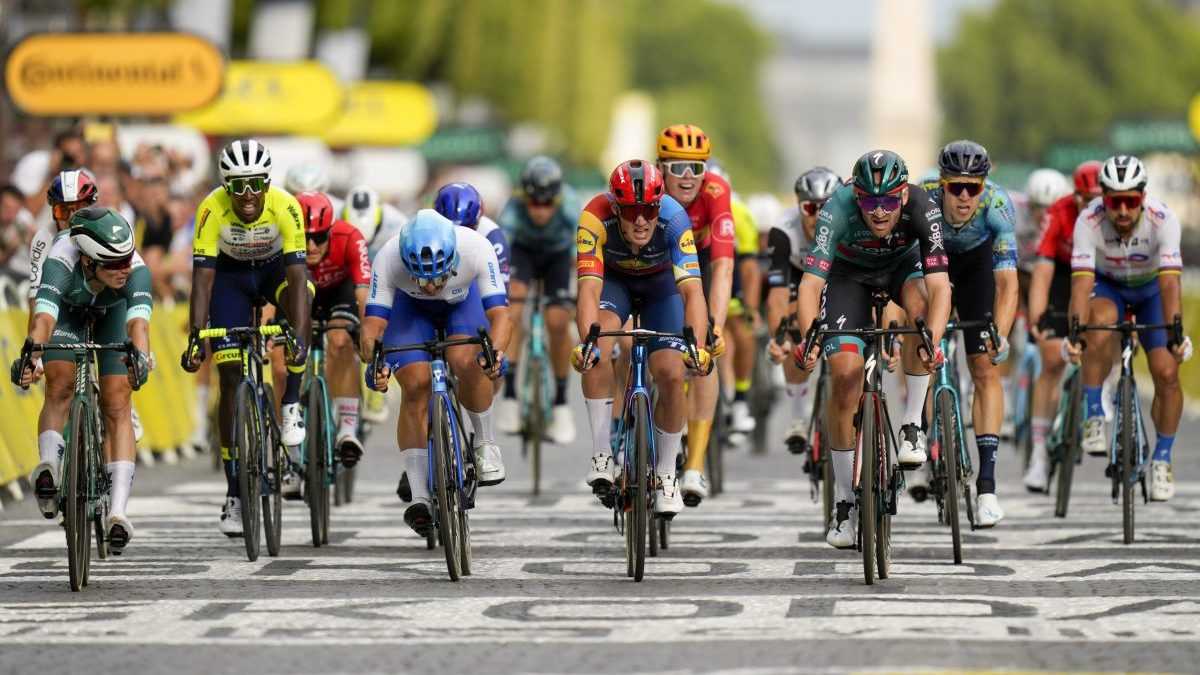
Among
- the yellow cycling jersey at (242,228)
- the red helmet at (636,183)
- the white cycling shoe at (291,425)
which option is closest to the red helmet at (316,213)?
the yellow cycling jersey at (242,228)

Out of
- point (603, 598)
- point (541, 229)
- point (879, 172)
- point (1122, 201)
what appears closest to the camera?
point (603, 598)

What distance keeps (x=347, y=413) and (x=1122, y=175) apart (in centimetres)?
411

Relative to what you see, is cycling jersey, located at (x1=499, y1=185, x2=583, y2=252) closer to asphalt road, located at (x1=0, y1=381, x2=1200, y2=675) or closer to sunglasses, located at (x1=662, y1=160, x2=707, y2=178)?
asphalt road, located at (x1=0, y1=381, x2=1200, y2=675)

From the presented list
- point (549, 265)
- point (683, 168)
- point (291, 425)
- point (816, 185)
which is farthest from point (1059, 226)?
point (291, 425)

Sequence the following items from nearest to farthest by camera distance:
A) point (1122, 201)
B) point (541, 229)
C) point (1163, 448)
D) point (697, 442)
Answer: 1. point (697, 442)
2. point (1122, 201)
3. point (1163, 448)
4. point (541, 229)

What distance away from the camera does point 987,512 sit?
13.4 meters

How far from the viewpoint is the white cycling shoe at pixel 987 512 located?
13375 millimetres

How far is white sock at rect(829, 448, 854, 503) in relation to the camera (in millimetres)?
12242

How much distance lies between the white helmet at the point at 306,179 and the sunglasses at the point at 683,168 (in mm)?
2589

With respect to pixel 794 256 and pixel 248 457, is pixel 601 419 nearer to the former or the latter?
pixel 248 457

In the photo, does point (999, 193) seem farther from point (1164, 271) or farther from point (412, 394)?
point (412, 394)

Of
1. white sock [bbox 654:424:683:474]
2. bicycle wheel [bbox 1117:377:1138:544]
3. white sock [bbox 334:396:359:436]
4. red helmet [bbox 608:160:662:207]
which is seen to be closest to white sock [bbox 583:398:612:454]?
white sock [bbox 654:424:683:474]

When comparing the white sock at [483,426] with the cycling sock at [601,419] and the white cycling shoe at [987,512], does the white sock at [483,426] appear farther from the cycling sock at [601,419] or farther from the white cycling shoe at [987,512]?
the white cycling shoe at [987,512]

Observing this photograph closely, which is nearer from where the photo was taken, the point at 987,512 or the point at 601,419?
the point at 601,419
